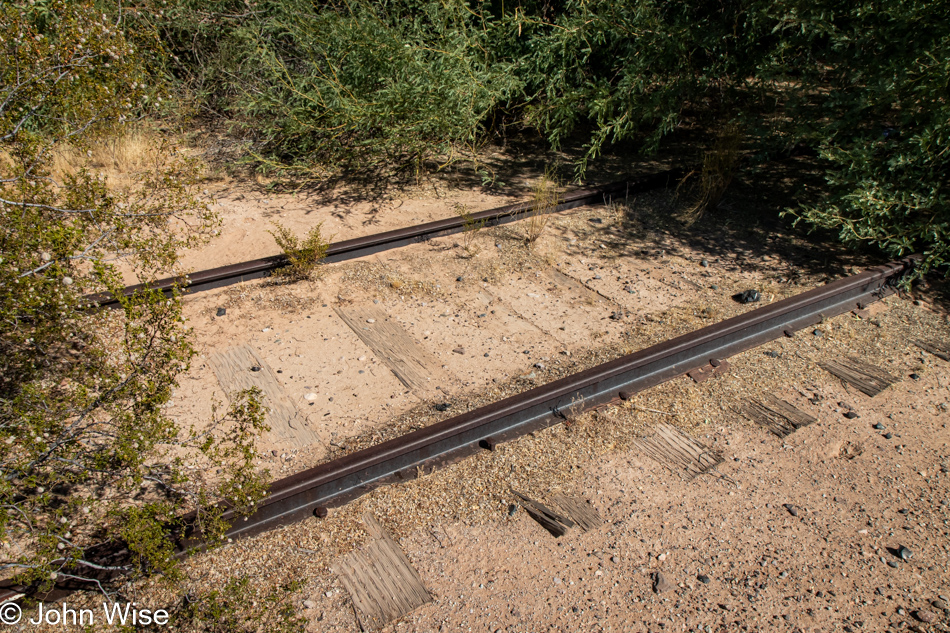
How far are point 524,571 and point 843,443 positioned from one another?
7.15 feet

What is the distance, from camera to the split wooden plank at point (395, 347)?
4281mm

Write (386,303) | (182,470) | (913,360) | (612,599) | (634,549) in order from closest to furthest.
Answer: (612,599)
(634,549)
(182,470)
(913,360)
(386,303)

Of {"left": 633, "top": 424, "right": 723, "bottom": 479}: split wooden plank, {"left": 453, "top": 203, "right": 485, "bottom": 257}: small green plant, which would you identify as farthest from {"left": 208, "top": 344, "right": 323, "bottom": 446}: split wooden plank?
{"left": 453, "top": 203, "right": 485, "bottom": 257}: small green plant

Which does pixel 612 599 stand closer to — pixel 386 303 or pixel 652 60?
pixel 386 303

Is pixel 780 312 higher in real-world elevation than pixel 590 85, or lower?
lower

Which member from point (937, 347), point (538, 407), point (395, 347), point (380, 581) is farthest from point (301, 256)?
point (937, 347)

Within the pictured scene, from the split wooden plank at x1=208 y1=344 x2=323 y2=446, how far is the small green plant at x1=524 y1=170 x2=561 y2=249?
272cm

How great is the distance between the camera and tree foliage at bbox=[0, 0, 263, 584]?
9.05 ft

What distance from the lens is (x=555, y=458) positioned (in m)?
3.65

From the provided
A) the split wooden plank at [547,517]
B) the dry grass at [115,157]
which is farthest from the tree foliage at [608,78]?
the split wooden plank at [547,517]

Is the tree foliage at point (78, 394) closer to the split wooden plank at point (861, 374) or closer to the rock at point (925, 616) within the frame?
the rock at point (925, 616)

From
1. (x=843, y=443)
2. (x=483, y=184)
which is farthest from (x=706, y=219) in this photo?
(x=843, y=443)

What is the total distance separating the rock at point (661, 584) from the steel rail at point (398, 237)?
3.08 m

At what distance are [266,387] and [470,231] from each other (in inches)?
105
